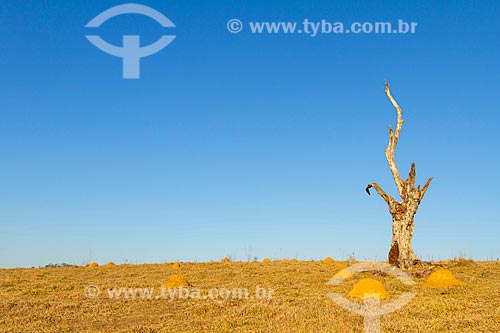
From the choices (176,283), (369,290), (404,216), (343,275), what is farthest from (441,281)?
(176,283)

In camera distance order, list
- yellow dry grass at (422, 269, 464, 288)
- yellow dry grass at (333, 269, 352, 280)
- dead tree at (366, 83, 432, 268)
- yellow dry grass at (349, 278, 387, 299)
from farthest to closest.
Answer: dead tree at (366, 83, 432, 268)
yellow dry grass at (333, 269, 352, 280)
yellow dry grass at (422, 269, 464, 288)
yellow dry grass at (349, 278, 387, 299)

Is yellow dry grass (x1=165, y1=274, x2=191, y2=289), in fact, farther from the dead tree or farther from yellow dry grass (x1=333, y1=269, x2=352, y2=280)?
the dead tree

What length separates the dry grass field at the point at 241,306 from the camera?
44.1 ft

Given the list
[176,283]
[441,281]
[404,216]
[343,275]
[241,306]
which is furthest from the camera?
[404,216]

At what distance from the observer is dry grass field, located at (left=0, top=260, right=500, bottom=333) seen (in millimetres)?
13448

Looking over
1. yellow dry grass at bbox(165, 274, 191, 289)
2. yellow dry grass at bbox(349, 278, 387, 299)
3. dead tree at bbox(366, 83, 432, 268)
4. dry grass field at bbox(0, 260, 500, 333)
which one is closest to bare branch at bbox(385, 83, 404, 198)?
dead tree at bbox(366, 83, 432, 268)

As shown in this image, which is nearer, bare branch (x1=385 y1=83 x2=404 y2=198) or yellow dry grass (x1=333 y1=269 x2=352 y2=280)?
yellow dry grass (x1=333 y1=269 x2=352 y2=280)

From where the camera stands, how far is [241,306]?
16188mm

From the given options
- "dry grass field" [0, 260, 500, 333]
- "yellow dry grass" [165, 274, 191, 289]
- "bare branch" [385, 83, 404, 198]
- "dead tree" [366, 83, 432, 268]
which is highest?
"bare branch" [385, 83, 404, 198]

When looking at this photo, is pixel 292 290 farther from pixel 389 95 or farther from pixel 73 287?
pixel 389 95

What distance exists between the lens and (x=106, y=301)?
18688 millimetres

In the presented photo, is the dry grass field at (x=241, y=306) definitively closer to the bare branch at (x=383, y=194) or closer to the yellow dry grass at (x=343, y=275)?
the yellow dry grass at (x=343, y=275)

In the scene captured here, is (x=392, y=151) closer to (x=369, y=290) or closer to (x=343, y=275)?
(x=343, y=275)

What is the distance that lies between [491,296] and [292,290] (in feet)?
23.3
